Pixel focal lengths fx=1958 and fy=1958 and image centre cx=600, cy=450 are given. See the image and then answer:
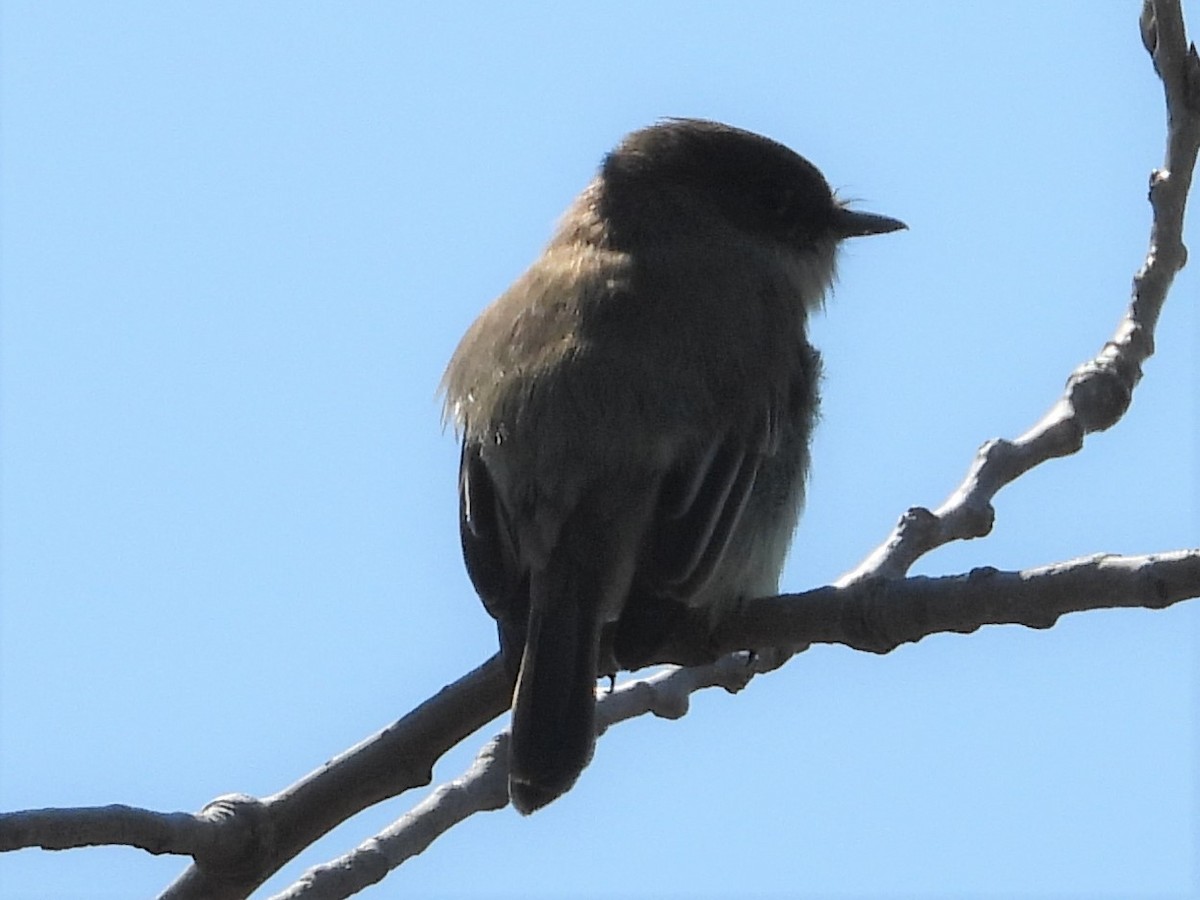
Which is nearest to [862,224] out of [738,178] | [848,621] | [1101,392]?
[738,178]

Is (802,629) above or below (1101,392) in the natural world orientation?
below

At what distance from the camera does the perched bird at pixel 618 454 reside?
457 cm

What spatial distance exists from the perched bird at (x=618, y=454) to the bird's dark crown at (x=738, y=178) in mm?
336

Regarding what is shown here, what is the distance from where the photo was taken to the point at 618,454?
4.79 meters

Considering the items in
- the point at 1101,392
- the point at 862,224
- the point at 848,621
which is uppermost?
the point at 862,224

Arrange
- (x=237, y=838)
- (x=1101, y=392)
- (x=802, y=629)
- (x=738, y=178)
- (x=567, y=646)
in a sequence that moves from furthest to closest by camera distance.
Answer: (x=738, y=178)
(x=1101, y=392)
(x=567, y=646)
(x=802, y=629)
(x=237, y=838)

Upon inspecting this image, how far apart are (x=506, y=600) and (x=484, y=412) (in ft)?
1.96

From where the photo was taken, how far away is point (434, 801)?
13.7ft

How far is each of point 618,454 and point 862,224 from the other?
225 cm

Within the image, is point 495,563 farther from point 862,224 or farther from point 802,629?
point 862,224

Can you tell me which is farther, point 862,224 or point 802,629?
point 862,224

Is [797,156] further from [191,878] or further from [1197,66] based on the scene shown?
[191,878]

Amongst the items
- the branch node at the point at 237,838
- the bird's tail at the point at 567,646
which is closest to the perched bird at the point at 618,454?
the bird's tail at the point at 567,646

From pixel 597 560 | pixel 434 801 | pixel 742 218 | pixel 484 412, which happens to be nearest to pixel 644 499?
pixel 597 560
